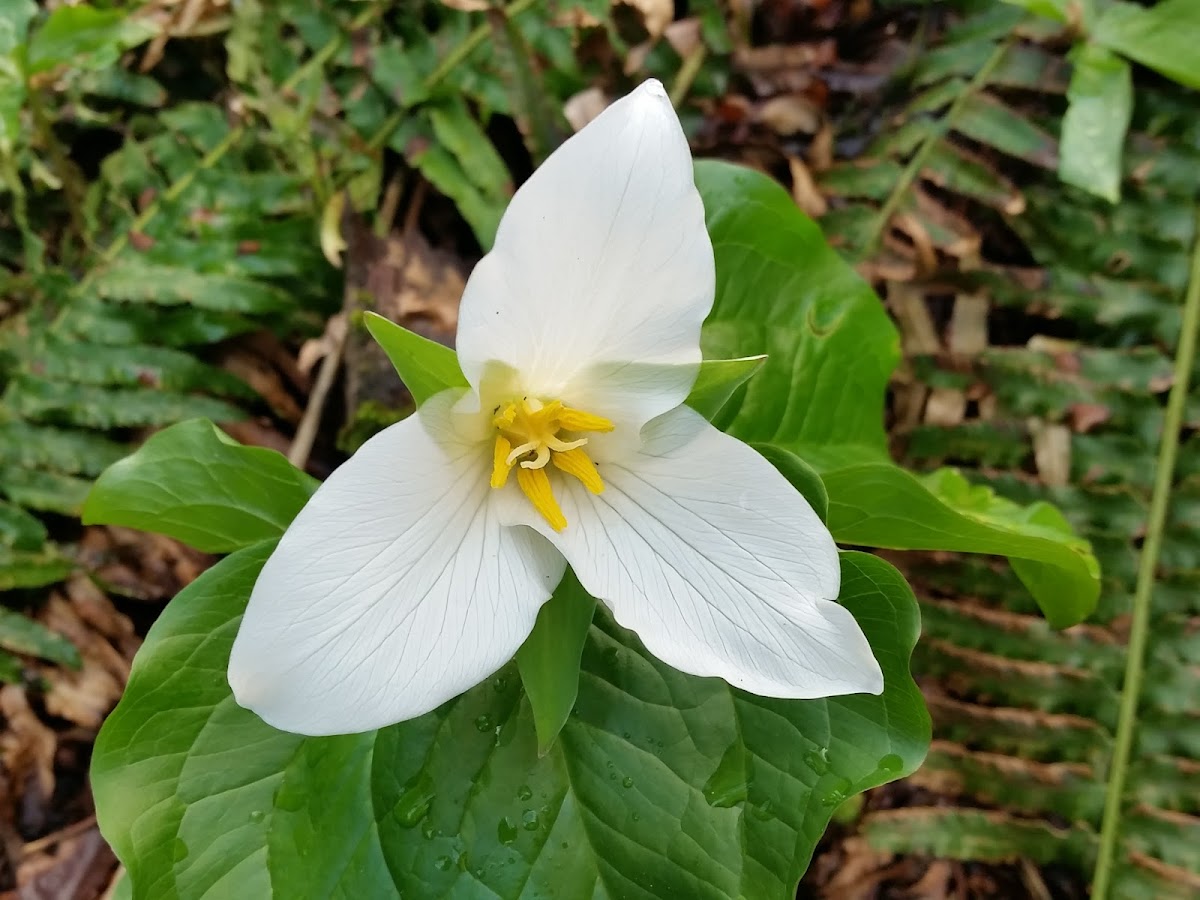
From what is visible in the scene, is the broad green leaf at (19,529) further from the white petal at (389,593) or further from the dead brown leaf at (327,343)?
the white petal at (389,593)

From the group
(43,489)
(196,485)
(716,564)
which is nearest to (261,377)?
(43,489)

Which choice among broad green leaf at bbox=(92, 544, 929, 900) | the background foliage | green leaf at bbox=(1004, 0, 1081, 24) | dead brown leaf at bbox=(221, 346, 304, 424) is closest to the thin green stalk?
the background foliage

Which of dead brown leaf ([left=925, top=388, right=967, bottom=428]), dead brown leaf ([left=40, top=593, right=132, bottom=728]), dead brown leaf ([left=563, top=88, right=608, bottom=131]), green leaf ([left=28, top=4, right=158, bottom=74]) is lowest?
dead brown leaf ([left=40, top=593, right=132, bottom=728])

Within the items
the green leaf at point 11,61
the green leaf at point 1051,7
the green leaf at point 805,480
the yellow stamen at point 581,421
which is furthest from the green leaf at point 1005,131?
the green leaf at point 11,61

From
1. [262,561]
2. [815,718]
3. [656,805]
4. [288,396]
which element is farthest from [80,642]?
[815,718]

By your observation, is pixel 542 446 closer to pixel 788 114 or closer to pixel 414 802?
pixel 414 802

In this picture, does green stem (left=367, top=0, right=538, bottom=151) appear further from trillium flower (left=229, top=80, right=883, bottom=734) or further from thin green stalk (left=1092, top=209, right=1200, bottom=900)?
thin green stalk (left=1092, top=209, right=1200, bottom=900)
